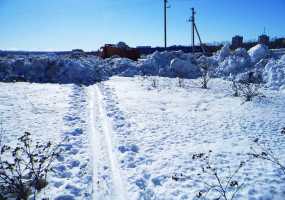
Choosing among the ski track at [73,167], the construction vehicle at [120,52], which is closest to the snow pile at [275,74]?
the ski track at [73,167]

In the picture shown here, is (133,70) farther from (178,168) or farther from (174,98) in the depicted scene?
(178,168)

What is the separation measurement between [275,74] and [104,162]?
443 inches

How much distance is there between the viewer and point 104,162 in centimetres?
595

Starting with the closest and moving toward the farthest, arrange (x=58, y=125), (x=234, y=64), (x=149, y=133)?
(x=149, y=133)
(x=58, y=125)
(x=234, y=64)

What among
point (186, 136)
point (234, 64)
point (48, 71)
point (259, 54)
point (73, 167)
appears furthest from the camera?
point (48, 71)

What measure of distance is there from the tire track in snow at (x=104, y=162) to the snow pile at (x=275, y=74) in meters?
8.04

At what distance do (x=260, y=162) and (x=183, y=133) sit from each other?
2.19 m

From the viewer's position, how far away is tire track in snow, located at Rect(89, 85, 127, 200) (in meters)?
4.87

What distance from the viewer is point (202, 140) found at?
708cm

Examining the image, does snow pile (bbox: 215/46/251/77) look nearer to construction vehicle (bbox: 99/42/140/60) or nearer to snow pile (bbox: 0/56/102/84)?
snow pile (bbox: 0/56/102/84)

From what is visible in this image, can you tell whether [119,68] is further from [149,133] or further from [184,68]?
[149,133]

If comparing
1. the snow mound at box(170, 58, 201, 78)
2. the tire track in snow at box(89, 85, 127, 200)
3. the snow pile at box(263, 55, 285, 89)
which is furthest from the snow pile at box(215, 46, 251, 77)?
the tire track in snow at box(89, 85, 127, 200)

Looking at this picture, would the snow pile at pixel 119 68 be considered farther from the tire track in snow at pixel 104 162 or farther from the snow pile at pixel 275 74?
the tire track in snow at pixel 104 162

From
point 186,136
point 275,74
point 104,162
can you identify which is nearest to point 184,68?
point 275,74
